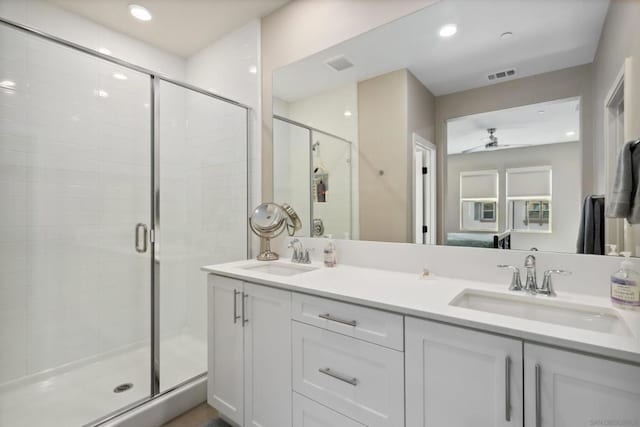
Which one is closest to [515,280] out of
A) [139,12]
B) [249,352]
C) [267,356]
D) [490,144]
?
[490,144]

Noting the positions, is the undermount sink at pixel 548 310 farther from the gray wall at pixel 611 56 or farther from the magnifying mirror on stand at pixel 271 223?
the magnifying mirror on stand at pixel 271 223

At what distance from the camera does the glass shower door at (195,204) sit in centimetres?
240

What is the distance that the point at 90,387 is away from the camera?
6.44 feet

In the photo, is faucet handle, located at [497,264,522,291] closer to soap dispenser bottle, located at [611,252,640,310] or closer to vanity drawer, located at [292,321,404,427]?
→ soap dispenser bottle, located at [611,252,640,310]

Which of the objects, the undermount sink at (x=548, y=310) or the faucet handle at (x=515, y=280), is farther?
the faucet handle at (x=515, y=280)

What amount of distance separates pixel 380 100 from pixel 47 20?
2.31m

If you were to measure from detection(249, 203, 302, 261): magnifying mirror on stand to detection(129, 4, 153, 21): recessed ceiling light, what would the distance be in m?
1.61

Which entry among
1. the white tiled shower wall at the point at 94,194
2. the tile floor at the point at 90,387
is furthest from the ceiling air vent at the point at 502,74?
the tile floor at the point at 90,387

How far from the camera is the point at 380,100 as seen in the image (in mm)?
1728

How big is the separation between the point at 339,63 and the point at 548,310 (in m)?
1.65

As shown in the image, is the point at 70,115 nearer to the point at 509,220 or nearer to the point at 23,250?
the point at 23,250

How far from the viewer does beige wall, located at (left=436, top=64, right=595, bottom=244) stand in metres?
1.19

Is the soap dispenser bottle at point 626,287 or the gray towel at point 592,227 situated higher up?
the gray towel at point 592,227

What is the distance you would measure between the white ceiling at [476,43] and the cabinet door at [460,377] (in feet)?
3.75
